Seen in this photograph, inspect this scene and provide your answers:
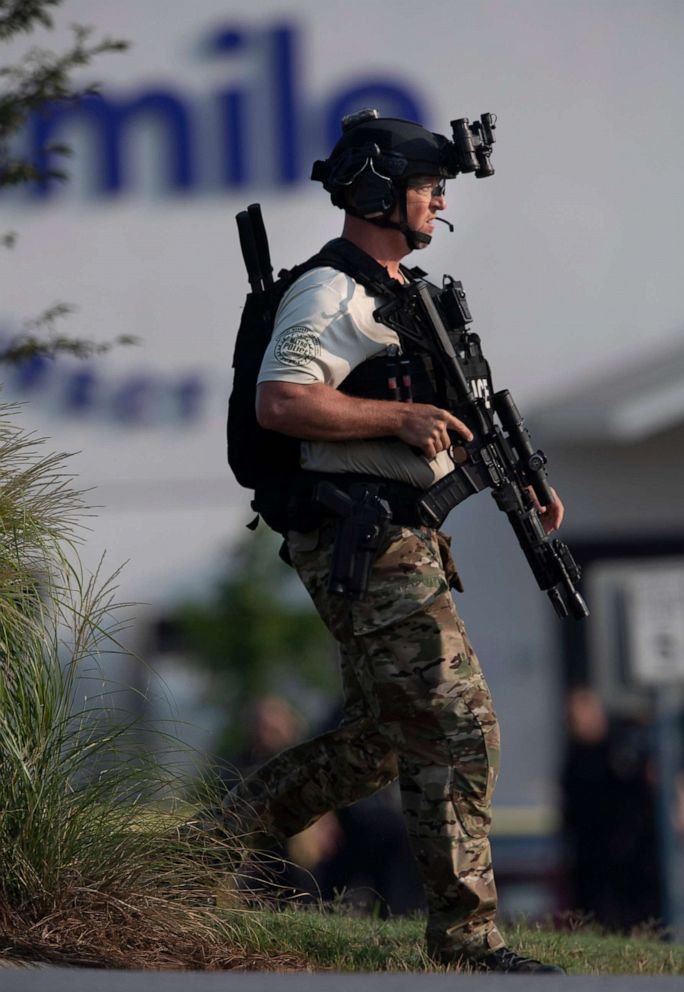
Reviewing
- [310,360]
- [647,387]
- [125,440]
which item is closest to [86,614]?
[310,360]

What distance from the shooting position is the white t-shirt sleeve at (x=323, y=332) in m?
Result: 3.97

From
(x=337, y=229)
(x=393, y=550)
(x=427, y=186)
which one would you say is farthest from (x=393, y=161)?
(x=337, y=229)

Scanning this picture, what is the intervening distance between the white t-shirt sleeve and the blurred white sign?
10.2 feet

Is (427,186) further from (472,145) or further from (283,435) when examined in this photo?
(283,435)

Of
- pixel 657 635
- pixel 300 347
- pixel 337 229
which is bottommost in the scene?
pixel 657 635

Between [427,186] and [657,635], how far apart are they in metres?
3.15

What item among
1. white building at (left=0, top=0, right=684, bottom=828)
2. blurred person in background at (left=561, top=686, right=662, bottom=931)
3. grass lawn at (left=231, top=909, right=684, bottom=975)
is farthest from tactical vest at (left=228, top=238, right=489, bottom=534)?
white building at (left=0, top=0, right=684, bottom=828)

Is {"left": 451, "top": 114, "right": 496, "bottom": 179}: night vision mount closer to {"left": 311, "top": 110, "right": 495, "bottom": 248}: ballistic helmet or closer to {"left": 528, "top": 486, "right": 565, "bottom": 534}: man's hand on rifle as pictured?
{"left": 311, "top": 110, "right": 495, "bottom": 248}: ballistic helmet

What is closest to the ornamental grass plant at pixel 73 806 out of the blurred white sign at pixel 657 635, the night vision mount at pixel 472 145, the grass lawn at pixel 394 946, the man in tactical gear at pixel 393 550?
the grass lawn at pixel 394 946

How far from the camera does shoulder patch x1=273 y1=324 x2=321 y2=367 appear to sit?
3961 mm

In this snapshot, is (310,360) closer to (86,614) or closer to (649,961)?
(86,614)

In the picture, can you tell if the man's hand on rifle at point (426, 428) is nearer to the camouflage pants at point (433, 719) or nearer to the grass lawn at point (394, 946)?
the camouflage pants at point (433, 719)

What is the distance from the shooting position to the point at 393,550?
3.96 meters

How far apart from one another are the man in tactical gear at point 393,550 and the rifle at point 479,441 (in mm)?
55
